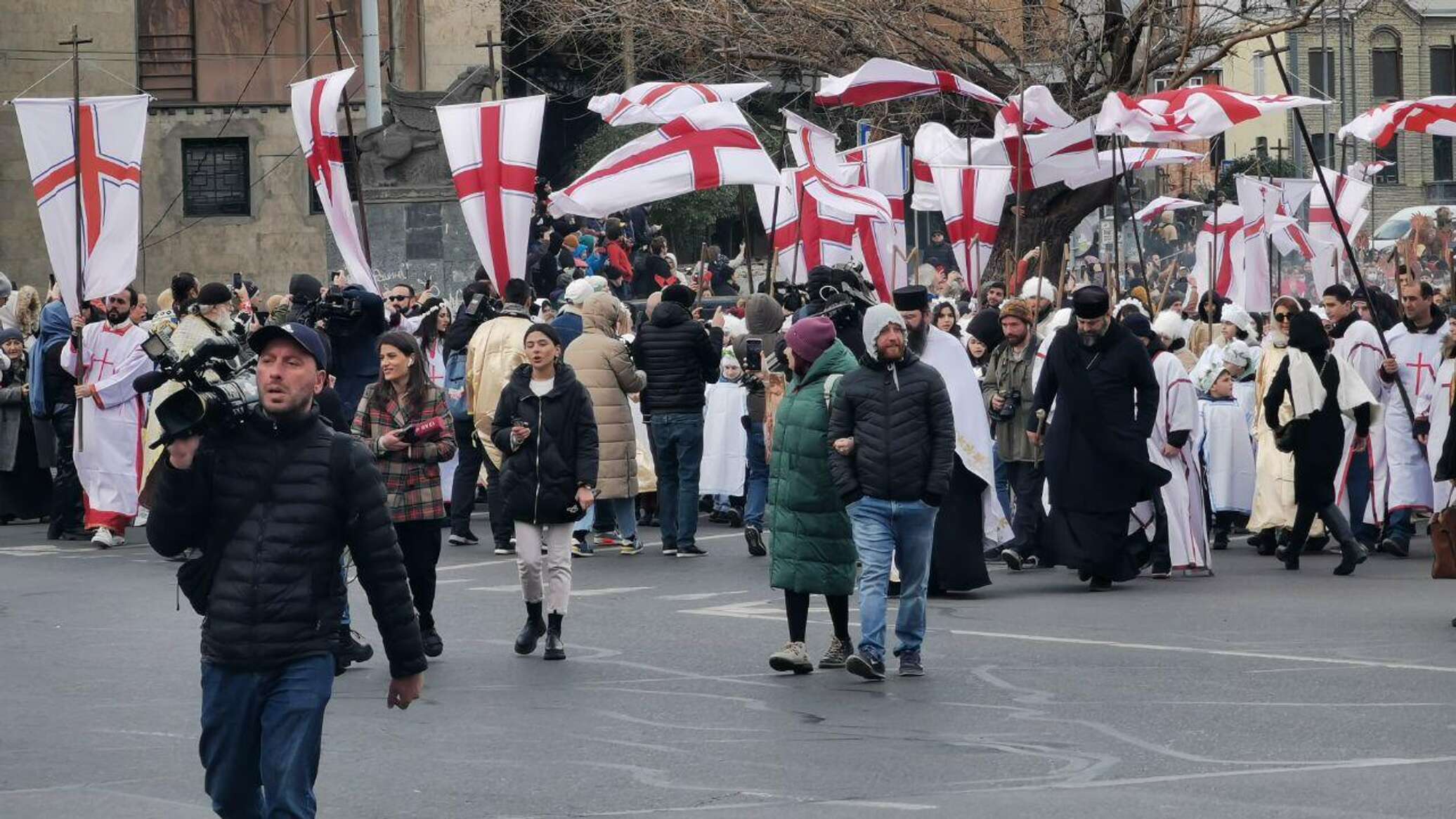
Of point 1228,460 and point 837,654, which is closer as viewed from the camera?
point 837,654

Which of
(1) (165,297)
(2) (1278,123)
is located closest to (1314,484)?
(1) (165,297)

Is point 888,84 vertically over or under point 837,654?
over

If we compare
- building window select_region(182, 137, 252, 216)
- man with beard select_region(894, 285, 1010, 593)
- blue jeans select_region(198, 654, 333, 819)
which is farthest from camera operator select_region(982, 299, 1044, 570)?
building window select_region(182, 137, 252, 216)

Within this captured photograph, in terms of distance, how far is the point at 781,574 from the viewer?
10.3m

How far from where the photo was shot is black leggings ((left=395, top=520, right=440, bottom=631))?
10.6m

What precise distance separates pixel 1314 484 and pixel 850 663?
18.1 ft

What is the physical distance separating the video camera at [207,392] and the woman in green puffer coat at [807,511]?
457 cm

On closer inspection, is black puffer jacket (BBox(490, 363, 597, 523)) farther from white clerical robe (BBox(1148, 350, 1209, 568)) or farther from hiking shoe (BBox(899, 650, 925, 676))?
white clerical robe (BBox(1148, 350, 1209, 568))

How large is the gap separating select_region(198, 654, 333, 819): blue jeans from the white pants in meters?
4.94

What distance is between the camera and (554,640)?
10.9 m

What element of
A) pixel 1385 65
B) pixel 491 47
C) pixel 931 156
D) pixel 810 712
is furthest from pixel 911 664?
pixel 1385 65

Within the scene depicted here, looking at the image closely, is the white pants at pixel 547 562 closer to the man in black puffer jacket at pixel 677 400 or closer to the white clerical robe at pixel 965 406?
the white clerical robe at pixel 965 406

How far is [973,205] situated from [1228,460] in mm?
5096

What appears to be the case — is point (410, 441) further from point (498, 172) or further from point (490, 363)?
point (498, 172)
